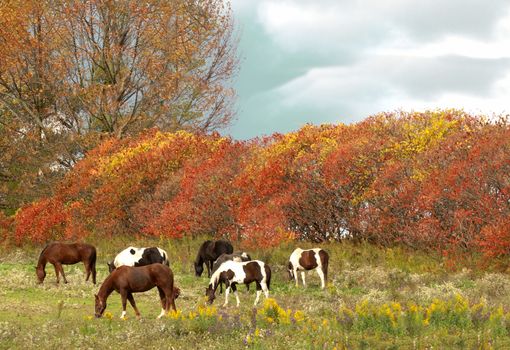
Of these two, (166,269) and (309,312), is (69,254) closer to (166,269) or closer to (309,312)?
(166,269)

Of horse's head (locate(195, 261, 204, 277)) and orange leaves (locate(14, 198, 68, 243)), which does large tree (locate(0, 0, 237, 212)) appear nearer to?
orange leaves (locate(14, 198, 68, 243))

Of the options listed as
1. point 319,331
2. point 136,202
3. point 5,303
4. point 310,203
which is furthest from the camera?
point 136,202

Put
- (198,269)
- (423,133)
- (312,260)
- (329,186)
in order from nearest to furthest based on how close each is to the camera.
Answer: (312,260) → (198,269) → (423,133) → (329,186)

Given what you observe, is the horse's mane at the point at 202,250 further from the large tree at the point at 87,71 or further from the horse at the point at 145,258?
the large tree at the point at 87,71

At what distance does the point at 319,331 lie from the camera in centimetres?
1209

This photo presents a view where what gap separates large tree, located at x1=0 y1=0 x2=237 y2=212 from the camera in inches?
1647

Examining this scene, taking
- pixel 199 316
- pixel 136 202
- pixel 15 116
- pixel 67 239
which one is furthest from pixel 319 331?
pixel 15 116

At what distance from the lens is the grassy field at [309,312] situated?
39.0 feet

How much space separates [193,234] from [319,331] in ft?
58.7

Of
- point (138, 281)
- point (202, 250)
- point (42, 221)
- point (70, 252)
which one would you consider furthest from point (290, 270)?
point (42, 221)

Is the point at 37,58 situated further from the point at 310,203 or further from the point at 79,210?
the point at 310,203

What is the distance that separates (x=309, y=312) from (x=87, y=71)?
3171cm

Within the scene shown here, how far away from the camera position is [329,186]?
24781mm

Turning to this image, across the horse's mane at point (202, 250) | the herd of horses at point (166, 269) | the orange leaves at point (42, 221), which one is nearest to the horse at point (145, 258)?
the herd of horses at point (166, 269)
